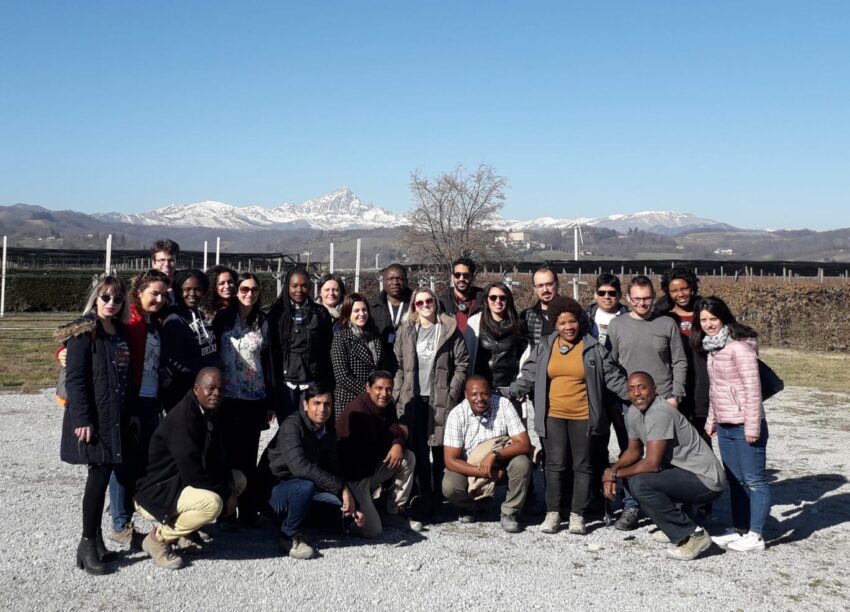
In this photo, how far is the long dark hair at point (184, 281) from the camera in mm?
5715

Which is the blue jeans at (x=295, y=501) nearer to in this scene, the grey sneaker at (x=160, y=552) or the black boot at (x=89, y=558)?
the grey sneaker at (x=160, y=552)

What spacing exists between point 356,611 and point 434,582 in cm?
62

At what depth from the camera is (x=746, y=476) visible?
552 centimetres

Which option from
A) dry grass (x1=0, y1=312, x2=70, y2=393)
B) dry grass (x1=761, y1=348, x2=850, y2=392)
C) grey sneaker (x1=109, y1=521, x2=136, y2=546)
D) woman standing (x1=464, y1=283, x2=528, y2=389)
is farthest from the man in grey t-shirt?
dry grass (x1=0, y1=312, x2=70, y2=393)

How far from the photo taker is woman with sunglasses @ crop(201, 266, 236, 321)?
5.86 meters

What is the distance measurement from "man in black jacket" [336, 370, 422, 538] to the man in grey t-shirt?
4.77 ft

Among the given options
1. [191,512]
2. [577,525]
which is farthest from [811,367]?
[191,512]

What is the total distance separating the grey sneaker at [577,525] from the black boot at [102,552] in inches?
121

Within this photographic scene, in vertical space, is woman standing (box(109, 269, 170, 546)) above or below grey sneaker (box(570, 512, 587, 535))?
above

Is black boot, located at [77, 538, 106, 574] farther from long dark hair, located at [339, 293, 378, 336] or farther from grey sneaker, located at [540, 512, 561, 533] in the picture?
grey sneaker, located at [540, 512, 561, 533]

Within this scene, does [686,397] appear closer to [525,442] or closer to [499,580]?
[525,442]

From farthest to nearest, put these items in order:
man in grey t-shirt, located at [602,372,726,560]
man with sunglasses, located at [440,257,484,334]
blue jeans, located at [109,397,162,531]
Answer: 1. man with sunglasses, located at [440,257,484,334]
2. man in grey t-shirt, located at [602,372,726,560]
3. blue jeans, located at [109,397,162,531]

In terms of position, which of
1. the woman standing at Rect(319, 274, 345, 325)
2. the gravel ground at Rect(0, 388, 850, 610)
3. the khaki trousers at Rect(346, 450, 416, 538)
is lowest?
the gravel ground at Rect(0, 388, 850, 610)

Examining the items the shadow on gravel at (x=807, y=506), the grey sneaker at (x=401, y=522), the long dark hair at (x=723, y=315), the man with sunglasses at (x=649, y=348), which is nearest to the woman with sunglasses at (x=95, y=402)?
the grey sneaker at (x=401, y=522)
